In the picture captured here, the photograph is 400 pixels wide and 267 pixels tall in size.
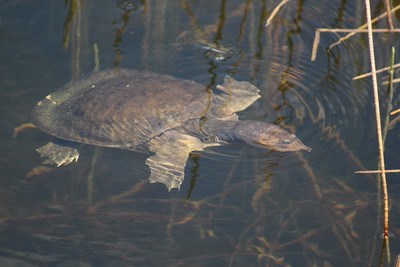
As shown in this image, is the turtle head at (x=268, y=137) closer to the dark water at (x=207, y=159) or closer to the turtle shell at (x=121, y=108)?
the dark water at (x=207, y=159)

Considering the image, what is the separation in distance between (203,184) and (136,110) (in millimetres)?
666

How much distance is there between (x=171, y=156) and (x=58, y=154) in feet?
2.24

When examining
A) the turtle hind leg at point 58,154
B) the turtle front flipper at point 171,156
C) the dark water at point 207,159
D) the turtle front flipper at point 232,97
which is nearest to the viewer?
the dark water at point 207,159

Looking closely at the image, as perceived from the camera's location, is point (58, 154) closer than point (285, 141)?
No

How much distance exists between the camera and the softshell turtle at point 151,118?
12.7ft

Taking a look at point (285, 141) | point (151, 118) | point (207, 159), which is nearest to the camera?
point (285, 141)

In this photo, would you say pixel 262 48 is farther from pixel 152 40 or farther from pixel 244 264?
pixel 244 264

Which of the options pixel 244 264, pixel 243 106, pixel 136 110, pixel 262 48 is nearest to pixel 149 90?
pixel 136 110

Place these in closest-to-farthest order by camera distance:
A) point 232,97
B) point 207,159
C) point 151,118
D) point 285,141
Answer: point 285,141
point 207,159
point 151,118
point 232,97

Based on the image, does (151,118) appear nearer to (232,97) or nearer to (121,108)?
(121,108)

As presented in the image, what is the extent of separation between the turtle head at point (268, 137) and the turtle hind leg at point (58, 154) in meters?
1.03

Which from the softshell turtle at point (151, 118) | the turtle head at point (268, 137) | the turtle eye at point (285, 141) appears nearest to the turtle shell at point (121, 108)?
the softshell turtle at point (151, 118)

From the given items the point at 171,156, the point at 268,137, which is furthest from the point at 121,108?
the point at 268,137

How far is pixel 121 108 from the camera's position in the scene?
3.94 meters
